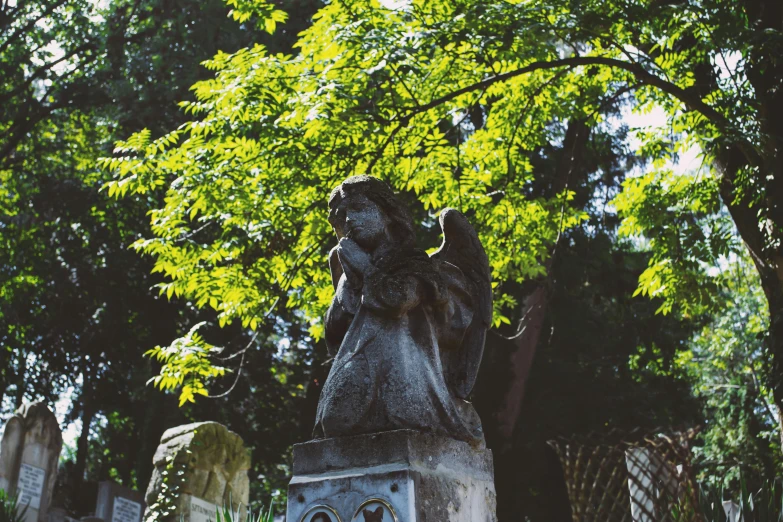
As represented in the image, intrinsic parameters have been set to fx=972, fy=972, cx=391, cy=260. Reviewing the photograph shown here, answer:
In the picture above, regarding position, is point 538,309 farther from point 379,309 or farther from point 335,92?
point 379,309

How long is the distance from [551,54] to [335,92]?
8.10 ft

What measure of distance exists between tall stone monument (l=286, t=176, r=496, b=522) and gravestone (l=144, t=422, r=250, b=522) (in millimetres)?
7652

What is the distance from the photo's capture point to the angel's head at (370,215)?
193 inches

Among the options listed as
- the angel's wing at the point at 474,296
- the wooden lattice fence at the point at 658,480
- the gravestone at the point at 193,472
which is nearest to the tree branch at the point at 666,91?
the wooden lattice fence at the point at 658,480

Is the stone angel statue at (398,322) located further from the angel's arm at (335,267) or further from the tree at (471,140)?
the tree at (471,140)

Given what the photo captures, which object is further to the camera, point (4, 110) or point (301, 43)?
point (4, 110)

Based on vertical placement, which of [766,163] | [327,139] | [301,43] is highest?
[301,43]

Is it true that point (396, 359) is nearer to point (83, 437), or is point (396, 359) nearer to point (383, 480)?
point (383, 480)

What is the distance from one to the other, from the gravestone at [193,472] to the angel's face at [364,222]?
782 centimetres

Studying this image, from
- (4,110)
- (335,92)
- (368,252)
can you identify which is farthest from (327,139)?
(4,110)

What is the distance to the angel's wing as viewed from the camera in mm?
5043

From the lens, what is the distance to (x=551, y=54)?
1074 centimetres

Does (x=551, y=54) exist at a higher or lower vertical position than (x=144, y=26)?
lower

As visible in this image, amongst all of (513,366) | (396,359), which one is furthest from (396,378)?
(513,366)
